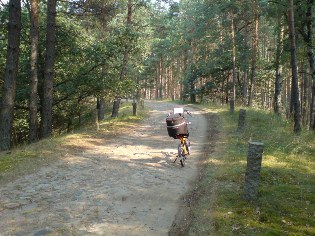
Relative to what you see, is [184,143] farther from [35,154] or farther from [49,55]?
[49,55]

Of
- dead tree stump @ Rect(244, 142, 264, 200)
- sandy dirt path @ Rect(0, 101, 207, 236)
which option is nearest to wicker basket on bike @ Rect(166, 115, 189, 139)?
sandy dirt path @ Rect(0, 101, 207, 236)

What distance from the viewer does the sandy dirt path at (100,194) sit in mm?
6379

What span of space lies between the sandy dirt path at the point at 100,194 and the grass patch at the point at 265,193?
72 cm

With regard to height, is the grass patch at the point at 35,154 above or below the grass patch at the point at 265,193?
above

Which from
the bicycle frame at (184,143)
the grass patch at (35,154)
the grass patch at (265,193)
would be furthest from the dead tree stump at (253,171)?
the grass patch at (35,154)

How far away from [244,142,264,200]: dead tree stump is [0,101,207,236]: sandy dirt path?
1605 mm

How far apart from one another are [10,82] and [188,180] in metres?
8.13

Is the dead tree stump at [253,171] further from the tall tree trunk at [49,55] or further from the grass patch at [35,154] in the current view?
the tall tree trunk at [49,55]

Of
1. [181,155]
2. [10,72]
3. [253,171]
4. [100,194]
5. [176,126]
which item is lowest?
[100,194]

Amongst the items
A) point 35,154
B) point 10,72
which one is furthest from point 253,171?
point 10,72

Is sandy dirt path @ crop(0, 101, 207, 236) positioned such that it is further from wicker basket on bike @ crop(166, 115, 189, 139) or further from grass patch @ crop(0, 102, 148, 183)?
wicker basket on bike @ crop(166, 115, 189, 139)

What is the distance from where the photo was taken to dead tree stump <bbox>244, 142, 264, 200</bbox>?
7.17m

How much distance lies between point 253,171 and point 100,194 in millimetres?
3649

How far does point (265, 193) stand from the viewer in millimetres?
7605
